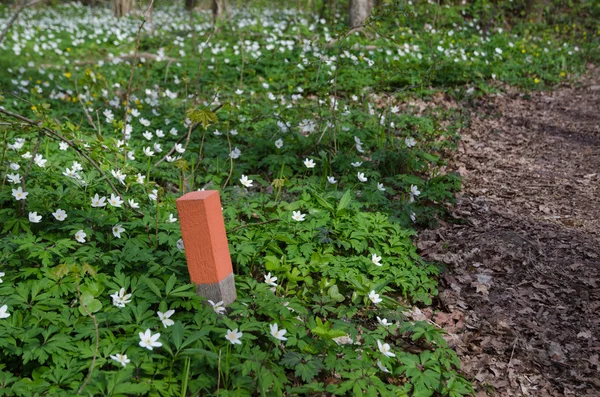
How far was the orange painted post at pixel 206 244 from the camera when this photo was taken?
2.31m

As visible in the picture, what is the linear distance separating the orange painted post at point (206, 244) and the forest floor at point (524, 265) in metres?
1.36

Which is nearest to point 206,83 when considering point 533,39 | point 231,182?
point 231,182

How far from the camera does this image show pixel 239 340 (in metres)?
2.24

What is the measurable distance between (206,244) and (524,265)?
225cm

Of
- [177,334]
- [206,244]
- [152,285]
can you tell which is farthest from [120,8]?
[177,334]

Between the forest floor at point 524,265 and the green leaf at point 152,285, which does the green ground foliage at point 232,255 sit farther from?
the forest floor at point 524,265

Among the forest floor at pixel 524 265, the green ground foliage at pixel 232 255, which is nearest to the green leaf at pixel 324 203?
the green ground foliage at pixel 232 255

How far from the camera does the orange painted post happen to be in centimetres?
231

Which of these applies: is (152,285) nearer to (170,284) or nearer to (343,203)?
(170,284)

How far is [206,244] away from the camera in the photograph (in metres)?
2.36

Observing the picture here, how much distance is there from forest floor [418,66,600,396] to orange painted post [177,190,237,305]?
136cm

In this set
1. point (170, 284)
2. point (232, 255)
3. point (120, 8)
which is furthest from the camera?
point (120, 8)

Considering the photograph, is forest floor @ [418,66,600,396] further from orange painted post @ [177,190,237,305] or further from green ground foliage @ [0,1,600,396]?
orange painted post @ [177,190,237,305]

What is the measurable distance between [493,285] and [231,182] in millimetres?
2153
